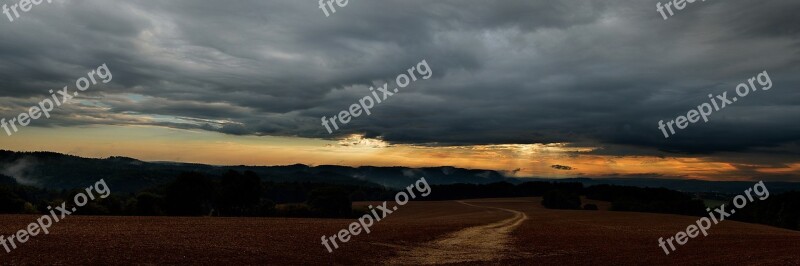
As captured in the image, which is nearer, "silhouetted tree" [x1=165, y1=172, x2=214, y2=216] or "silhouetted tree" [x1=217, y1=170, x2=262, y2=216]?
"silhouetted tree" [x1=165, y1=172, x2=214, y2=216]

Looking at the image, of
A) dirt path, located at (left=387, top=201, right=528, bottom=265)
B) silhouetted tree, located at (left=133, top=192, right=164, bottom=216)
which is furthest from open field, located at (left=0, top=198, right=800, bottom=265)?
silhouetted tree, located at (left=133, top=192, right=164, bottom=216)

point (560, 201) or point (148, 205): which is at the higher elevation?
point (560, 201)

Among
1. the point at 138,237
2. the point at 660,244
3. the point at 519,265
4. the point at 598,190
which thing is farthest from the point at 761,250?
the point at 598,190

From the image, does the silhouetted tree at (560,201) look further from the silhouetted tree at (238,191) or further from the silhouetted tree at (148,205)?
the silhouetted tree at (148,205)

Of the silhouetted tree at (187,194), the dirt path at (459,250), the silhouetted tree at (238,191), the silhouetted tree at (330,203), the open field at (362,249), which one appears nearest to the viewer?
the open field at (362,249)

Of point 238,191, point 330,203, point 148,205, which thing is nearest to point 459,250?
point 238,191

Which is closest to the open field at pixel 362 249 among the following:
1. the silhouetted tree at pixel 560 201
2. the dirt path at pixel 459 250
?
the dirt path at pixel 459 250

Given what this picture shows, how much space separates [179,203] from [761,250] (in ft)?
259

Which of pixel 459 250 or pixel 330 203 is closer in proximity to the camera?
pixel 459 250

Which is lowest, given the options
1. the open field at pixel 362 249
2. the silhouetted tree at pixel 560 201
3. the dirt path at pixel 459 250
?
the dirt path at pixel 459 250

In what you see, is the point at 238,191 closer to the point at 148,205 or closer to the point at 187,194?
the point at 187,194

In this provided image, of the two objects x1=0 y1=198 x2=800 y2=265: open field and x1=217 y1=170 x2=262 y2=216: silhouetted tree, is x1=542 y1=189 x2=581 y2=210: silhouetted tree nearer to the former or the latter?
x1=217 y1=170 x2=262 y2=216: silhouetted tree

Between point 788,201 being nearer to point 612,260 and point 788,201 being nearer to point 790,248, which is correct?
point 790,248

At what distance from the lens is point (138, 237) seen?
3497 cm
